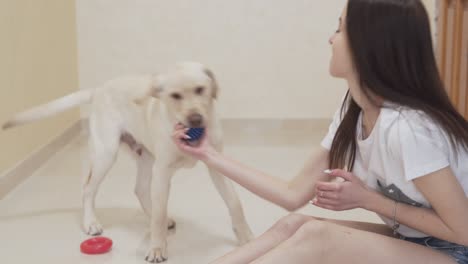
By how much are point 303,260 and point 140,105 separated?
3.50 ft

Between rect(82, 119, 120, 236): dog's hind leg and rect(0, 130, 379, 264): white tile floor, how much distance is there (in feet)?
0.15

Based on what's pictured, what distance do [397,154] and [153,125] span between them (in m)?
1.04

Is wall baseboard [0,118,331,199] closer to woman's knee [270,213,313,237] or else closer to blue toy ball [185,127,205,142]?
blue toy ball [185,127,205,142]

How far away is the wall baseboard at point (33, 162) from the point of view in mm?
2801

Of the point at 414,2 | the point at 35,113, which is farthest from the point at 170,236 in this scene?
the point at 414,2

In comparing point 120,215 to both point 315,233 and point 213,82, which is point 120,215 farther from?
point 315,233

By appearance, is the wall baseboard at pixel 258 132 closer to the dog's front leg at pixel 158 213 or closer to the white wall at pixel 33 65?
the white wall at pixel 33 65

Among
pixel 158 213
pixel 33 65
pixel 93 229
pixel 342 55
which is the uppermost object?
pixel 342 55

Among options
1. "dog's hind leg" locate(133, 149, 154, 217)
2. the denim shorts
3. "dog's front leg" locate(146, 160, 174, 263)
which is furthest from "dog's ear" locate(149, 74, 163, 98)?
the denim shorts

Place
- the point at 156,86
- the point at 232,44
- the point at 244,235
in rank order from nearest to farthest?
the point at 156,86 < the point at 244,235 < the point at 232,44

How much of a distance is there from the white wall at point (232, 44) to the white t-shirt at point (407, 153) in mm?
2654

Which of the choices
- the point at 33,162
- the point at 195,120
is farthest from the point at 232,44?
the point at 195,120

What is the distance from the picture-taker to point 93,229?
7.71ft

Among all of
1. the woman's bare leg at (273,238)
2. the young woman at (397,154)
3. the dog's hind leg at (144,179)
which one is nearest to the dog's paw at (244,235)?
the dog's hind leg at (144,179)
